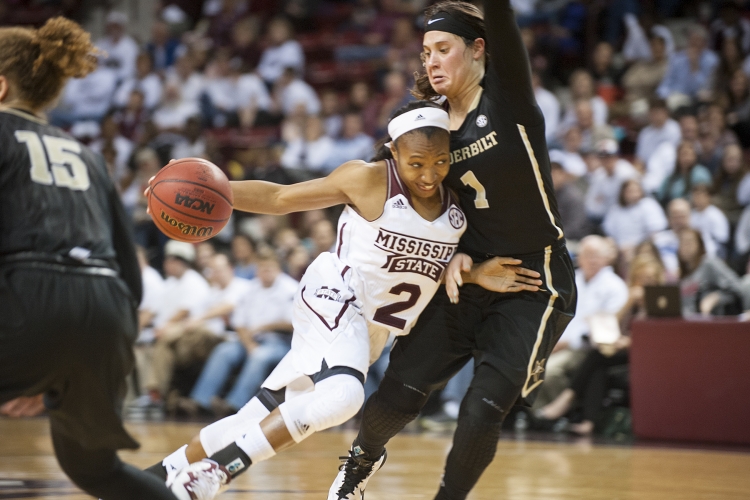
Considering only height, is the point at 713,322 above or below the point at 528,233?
below

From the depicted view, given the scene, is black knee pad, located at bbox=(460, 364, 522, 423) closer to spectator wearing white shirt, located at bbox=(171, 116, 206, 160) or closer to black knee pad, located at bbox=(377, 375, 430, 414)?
black knee pad, located at bbox=(377, 375, 430, 414)

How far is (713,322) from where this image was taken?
748 cm

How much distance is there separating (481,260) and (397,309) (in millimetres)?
435

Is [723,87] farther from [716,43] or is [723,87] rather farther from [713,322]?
[713,322]

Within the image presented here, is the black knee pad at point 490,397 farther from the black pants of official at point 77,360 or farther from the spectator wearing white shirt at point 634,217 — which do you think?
the spectator wearing white shirt at point 634,217

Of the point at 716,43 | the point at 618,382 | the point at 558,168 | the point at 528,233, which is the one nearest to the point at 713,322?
the point at 618,382

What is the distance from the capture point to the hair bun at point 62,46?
314cm

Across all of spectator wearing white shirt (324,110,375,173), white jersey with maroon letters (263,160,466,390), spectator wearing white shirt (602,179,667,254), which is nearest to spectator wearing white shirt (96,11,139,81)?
spectator wearing white shirt (324,110,375,173)

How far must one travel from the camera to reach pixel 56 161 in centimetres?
302

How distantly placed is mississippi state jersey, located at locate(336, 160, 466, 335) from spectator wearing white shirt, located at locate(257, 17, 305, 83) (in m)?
10.8

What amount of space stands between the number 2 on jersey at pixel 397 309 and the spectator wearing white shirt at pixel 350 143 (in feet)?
26.7

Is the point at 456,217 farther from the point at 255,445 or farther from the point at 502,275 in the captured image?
the point at 255,445

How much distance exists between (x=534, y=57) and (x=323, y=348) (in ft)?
30.4

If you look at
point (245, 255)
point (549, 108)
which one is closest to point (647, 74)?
point (549, 108)
